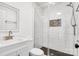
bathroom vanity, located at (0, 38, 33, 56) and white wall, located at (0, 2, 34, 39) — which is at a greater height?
white wall, located at (0, 2, 34, 39)

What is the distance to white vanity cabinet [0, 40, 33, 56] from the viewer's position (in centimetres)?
90

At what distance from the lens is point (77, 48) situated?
1.75 meters

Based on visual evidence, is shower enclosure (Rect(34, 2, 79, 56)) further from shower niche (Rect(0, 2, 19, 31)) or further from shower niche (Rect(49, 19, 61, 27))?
shower niche (Rect(0, 2, 19, 31))

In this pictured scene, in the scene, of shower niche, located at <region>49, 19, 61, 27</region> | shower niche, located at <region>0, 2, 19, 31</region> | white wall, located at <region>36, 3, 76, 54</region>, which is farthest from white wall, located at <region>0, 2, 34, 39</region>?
white wall, located at <region>36, 3, 76, 54</region>

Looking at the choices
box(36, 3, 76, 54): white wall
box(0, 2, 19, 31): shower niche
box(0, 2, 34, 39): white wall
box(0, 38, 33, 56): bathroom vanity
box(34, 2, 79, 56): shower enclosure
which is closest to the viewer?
box(0, 38, 33, 56): bathroom vanity

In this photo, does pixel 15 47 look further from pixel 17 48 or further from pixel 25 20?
pixel 25 20

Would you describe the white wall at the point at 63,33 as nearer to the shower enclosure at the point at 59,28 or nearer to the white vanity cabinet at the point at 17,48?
the shower enclosure at the point at 59,28

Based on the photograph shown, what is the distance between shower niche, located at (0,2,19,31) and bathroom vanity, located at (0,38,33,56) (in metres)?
0.22

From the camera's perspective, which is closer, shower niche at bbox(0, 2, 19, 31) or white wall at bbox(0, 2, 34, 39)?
shower niche at bbox(0, 2, 19, 31)

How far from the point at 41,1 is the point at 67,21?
104cm

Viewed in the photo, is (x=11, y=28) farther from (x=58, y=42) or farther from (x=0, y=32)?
(x=58, y=42)

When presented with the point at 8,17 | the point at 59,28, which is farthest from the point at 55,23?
the point at 8,17

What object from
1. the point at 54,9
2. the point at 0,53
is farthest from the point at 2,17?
the point at 54,9

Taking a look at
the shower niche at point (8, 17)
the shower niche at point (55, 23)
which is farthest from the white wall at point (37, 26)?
the shower niche at point (8, 17)
